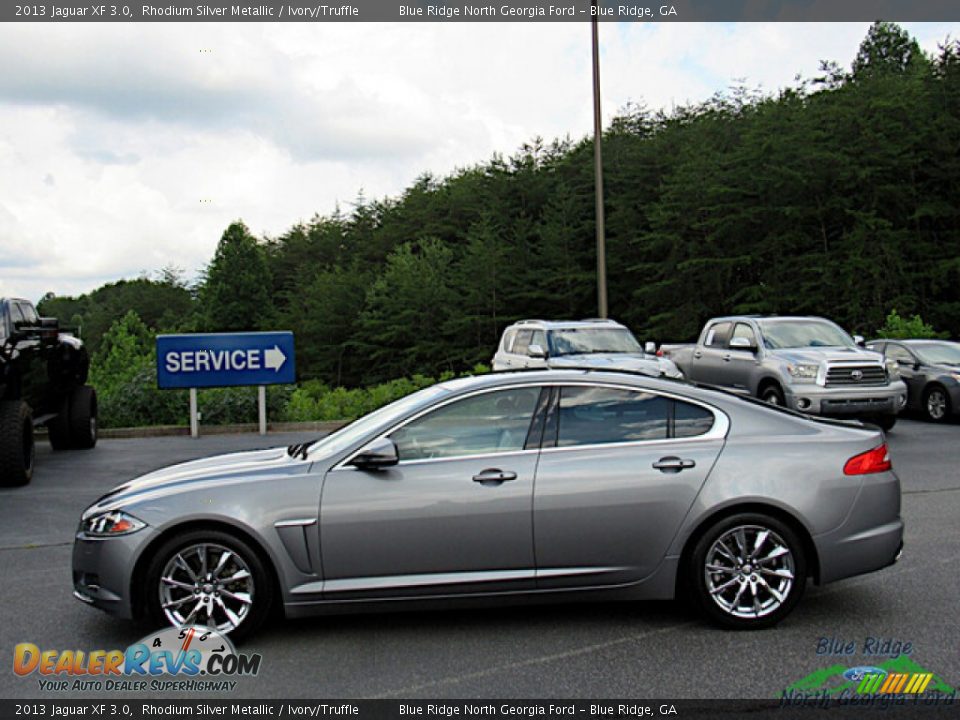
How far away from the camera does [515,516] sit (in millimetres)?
5426

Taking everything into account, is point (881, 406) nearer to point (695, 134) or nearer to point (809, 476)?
point (809, 476)

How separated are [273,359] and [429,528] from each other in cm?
1213

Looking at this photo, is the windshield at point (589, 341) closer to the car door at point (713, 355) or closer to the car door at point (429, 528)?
the car door at point (713, 355)

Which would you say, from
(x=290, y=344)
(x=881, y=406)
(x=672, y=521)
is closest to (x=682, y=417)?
(x=672, y=521)

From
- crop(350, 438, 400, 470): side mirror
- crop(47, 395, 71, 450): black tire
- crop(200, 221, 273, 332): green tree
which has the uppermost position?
crop(200, 221, 273, 332): green tree

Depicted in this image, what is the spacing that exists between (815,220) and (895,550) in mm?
39590

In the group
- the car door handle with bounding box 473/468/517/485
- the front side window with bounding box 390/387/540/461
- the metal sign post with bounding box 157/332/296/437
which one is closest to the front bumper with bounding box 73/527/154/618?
the front side window with bounding box 390/387/540/461

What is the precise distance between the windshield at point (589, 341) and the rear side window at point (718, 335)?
82.9 inches

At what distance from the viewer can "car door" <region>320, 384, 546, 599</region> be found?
5.37 metres

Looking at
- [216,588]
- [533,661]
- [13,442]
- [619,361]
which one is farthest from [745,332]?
[216,588]

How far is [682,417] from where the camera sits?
5.79 meters

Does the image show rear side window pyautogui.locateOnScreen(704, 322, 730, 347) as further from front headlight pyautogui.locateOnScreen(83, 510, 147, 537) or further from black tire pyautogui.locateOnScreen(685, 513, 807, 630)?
front headlight pyautogui.locateOnScreen(83, 510, 147, 537)

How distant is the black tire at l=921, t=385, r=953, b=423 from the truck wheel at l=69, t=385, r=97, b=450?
46.4 feet

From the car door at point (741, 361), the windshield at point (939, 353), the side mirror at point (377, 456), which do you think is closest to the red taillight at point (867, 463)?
the side mirror at point (377, 456)
